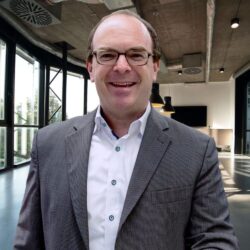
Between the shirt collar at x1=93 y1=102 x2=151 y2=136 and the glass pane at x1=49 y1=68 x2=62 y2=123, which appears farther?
the glass pane at x1=49 y1=68 x2=62 y2=123

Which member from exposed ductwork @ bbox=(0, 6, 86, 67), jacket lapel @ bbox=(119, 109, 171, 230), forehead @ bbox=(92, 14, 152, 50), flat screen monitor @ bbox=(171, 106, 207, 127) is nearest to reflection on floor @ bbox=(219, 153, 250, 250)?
jacket lapel @ bbox=(119, 109, 171, 230)

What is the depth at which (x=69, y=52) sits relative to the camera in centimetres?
867

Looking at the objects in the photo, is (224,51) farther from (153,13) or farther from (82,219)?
(82,219)

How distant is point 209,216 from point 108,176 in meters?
0.36

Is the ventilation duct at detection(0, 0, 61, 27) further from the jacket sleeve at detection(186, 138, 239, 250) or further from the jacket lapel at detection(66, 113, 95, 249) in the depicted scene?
the jacket sleeve at detection(186, 138, 239, 250)

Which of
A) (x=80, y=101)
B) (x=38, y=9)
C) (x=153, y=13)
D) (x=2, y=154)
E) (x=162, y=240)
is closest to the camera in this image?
(x=162, y=240)

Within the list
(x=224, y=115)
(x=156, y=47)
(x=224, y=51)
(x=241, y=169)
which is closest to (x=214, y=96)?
(x=224, y=115)

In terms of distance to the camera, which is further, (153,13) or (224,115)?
(224,115)

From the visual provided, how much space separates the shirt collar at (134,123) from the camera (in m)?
1.04

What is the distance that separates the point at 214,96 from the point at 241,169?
6.49 metres

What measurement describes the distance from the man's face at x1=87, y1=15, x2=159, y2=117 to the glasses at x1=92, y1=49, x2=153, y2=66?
10 mm

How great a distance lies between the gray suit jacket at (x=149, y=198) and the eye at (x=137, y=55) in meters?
0.24

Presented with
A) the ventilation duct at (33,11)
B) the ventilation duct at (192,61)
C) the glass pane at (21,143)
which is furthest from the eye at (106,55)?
the ventilation duct at (192,61)

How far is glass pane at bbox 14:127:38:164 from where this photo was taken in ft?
26.0
